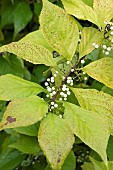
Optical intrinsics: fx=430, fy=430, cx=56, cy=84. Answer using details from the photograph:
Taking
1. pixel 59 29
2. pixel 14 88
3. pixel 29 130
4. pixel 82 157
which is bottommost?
pixel 82 157

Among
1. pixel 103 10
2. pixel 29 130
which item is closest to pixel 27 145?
pixel 29 130

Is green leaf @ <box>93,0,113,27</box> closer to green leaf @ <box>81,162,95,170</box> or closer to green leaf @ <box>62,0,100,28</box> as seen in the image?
green leaf @ <box>62,0,100,28</box>

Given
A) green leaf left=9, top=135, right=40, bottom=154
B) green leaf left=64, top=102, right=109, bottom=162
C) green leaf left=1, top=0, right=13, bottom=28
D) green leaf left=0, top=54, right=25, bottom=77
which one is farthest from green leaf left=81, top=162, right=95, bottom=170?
green leaf left=1, top=0, right=13, bottom=28

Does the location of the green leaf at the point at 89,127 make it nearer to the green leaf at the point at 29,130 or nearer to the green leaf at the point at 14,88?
the green leaf at the point at 14,88

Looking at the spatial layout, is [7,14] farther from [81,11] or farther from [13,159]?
[81,11]

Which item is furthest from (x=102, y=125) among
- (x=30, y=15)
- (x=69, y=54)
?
(x=30, y=15)

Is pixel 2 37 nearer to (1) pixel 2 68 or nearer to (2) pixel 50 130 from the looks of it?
(1) pixel 2 68
